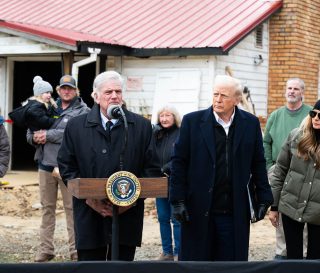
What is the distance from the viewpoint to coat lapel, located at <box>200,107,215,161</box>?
5293 millimetres

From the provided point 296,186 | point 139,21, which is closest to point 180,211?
point 296,186

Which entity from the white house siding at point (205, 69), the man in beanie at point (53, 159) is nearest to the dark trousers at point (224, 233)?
the man in beanie at point (53, 159)

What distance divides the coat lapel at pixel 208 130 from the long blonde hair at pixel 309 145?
967 mm

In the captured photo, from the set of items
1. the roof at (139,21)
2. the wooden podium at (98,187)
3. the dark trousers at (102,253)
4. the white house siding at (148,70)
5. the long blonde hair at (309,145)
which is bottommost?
the dark trousers at (102,253)

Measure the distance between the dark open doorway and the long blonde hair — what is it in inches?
Answer: 474

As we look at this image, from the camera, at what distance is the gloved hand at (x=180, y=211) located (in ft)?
17.3

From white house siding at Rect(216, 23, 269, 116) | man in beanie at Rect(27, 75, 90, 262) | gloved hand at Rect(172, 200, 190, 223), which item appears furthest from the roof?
gloved hand at Rect(172, 200, 190, 223)

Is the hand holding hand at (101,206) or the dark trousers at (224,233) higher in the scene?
the hand holding hand at (101,206)

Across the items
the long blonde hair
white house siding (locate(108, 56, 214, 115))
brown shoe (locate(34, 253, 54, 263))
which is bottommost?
brown shoe (locate(34, 253, 54, 263))

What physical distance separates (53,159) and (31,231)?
2.89m

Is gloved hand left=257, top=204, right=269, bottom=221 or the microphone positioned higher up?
the microphone

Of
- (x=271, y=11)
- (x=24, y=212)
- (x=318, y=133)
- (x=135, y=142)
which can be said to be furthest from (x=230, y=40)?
(x=135, y=142)

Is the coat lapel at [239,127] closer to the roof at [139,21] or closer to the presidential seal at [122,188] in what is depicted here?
the presidential seal at [122,188]

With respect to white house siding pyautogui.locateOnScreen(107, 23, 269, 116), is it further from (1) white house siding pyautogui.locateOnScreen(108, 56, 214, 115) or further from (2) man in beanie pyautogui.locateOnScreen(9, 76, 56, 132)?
(2) man in beanie pyautogui.locateOnScreen(9, 76, 56, 132)
